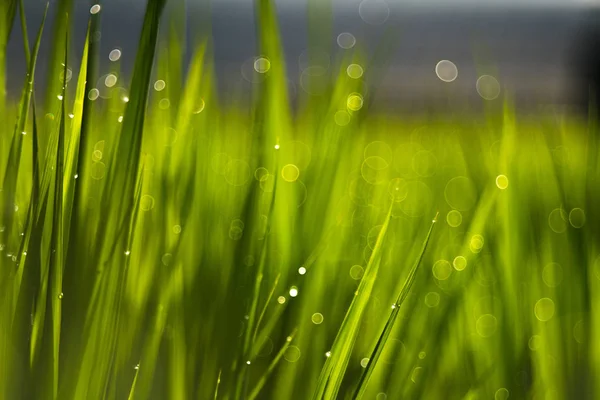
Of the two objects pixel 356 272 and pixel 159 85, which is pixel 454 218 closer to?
pixel 356 272

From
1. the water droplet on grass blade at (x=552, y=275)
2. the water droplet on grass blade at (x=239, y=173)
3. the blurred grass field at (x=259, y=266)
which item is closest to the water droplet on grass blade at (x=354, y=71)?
the blurred grass field at (x=259, y=266)

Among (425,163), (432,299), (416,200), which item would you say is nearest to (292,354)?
(432,299)

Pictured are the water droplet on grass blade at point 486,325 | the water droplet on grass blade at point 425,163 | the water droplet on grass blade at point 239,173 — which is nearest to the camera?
Answer: the water droplet on grass blade at point 486,325

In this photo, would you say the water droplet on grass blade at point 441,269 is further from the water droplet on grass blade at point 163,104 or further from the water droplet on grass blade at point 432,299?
the water droplet on grass blade at point 163,104

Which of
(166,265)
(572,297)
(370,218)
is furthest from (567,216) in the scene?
(166,265)

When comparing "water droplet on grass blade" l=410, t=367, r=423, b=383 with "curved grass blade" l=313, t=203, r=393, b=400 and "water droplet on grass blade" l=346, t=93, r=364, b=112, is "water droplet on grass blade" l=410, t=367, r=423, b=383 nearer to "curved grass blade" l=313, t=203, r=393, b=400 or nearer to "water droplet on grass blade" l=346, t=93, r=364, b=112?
"curved grass blade" l=313, t=203, r=393, b=400

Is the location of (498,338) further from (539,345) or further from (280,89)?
(280,89)

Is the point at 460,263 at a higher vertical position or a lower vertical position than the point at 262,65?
lower

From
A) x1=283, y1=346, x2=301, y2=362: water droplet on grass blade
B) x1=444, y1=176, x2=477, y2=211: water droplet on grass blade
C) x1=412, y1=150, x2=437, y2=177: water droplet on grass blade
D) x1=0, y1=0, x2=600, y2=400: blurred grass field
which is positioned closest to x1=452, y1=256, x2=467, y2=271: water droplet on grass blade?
x1=0, y1=0, x2=600, y2=400: blurred grass field
